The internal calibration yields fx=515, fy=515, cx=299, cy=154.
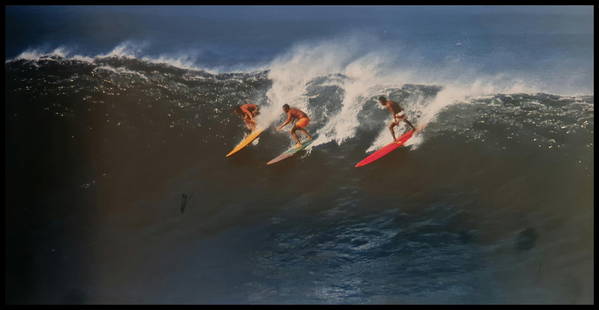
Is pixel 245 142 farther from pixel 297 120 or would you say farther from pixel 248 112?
pixel 297 120

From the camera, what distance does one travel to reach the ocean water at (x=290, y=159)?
401 cm

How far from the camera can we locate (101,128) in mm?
A: 4020

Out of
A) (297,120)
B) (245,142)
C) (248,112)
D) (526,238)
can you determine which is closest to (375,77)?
(297,120)

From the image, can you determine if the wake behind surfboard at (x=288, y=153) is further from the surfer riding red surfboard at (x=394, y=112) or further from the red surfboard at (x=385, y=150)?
the surfer riding red surfboard at (x=394, y=112)

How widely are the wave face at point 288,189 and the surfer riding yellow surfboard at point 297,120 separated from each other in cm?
6

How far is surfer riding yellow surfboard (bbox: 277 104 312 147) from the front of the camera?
405 cm

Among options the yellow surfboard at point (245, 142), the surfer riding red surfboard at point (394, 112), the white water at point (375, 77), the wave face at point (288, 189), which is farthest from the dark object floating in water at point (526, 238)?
the yellow surfboard at point (245, 142)

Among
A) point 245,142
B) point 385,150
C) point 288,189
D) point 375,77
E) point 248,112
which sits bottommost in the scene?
point 288,189

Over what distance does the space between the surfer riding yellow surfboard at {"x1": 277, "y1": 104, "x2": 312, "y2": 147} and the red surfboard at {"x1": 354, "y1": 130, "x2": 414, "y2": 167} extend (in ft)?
1.54

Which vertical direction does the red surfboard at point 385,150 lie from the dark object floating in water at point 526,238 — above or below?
above

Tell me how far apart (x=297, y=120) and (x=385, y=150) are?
0.73 m

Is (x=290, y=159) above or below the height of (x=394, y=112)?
below

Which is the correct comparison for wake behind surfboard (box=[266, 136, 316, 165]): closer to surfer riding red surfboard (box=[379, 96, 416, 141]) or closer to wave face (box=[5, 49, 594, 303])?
wave face (box=[5, 49, 594, 303])

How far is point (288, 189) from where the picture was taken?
13.2 ft
